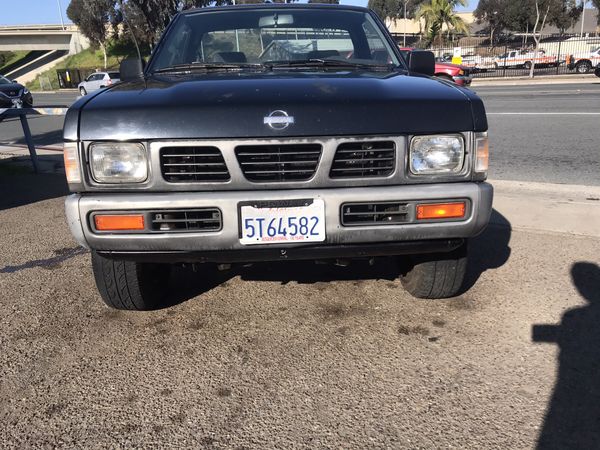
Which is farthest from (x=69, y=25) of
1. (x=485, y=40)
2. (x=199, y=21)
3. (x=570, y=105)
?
(x=199, y=21)

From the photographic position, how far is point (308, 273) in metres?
3.73

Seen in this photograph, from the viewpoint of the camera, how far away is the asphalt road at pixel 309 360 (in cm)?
211

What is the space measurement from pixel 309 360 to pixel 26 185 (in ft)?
18.5

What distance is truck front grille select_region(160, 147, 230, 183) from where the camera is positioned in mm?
2406

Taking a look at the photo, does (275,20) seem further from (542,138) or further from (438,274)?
(542,138)

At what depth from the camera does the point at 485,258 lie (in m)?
3.91

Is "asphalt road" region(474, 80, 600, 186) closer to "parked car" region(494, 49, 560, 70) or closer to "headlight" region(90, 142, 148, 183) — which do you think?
"headlight" region(90, 142, 148, 183)

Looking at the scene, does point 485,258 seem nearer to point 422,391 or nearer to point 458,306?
point 458,306

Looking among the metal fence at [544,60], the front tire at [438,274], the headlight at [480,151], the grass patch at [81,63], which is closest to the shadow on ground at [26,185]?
the front tire at [438,274]

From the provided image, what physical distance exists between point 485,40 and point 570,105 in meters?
61.3

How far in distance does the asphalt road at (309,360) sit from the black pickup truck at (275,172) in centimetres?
52

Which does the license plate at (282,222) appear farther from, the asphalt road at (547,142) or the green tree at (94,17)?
the green tree at (94,17)

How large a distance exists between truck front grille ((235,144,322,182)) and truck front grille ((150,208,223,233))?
0.80ft

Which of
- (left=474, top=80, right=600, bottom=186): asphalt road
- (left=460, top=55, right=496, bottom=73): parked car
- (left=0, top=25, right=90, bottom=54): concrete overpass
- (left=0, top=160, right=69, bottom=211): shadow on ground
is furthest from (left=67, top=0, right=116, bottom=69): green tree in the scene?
(left=0, top=160, right=69, bottom=211): shadow on ground
